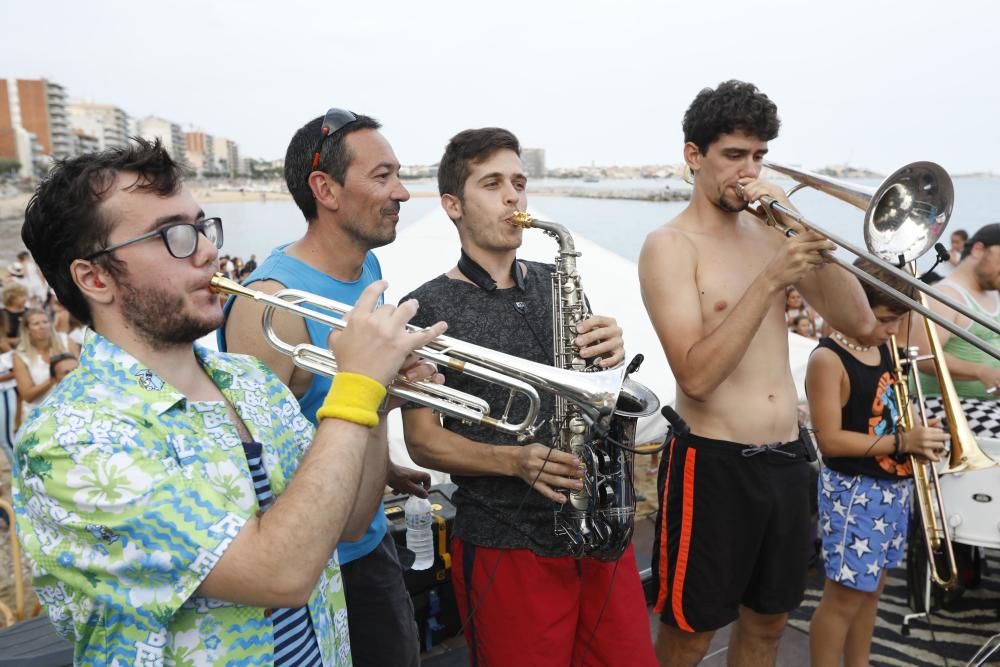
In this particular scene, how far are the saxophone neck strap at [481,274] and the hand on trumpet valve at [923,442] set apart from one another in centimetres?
187

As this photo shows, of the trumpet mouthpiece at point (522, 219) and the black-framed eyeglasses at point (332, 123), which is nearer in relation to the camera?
the trumpet mouthpiece at point (522, 219)

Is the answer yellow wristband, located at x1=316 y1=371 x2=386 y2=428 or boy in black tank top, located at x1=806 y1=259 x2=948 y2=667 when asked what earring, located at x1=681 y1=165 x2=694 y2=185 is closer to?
boy in black tank top, located at x1=806 y1=259 x2=948 y2=667

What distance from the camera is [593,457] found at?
2.24 m

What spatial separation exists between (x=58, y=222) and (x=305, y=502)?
0.77m

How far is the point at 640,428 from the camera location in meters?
5.38

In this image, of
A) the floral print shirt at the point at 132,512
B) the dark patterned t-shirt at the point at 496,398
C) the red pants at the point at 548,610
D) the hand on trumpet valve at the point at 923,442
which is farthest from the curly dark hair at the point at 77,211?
the hand on trumpet valve at the point at 923,442

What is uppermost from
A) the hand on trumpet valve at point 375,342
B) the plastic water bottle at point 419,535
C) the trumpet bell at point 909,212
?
the trumpet bell at point 909,212

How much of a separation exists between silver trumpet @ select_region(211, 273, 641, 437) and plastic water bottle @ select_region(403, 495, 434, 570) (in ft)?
6.39

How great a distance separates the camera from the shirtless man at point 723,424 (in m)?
2.51

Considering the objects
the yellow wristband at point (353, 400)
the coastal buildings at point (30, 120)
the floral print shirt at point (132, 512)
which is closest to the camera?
the floral print shirt at point (132, 512)

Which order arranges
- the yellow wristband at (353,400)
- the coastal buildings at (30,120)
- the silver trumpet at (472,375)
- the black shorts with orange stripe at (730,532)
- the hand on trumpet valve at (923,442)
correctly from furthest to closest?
the coastal buildings at (30,120) < the hand on trumpet valve at (923,442) < the black shorts with orange stripe at (730,532) < the silver trumpet at (472,375) < the yellow wristband at (353,400)

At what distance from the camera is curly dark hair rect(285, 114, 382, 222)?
2482mm

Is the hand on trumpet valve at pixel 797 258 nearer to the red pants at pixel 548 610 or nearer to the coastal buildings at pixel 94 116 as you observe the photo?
the red pants at pixel 548 610

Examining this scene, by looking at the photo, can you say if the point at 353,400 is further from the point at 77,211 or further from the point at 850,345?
the point at 850,345
